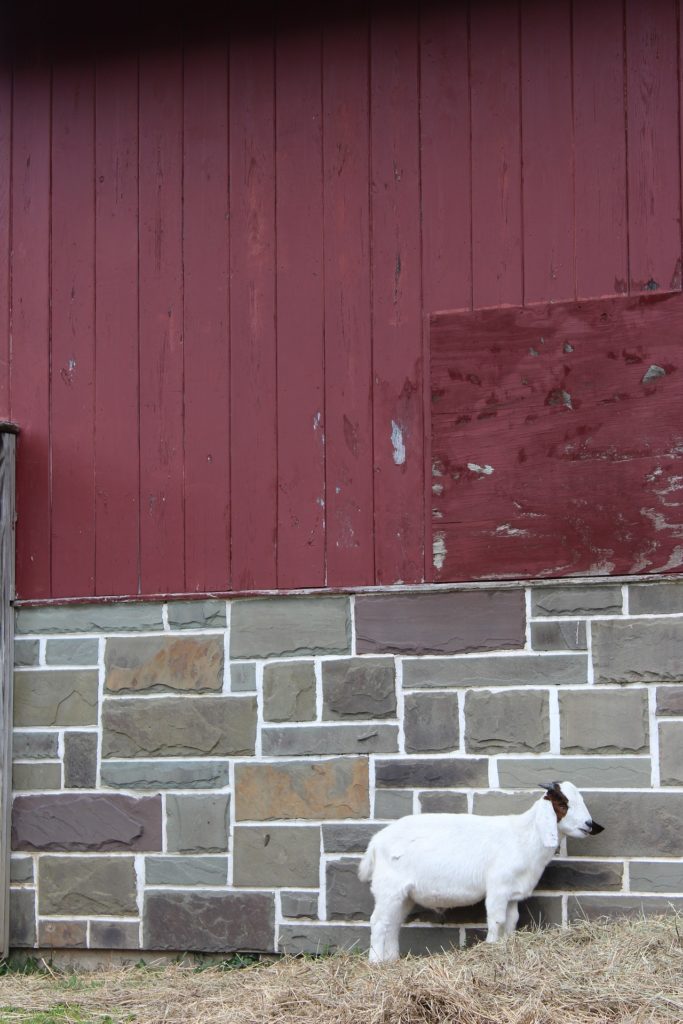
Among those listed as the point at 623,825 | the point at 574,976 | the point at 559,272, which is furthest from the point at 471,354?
the point at 574,976

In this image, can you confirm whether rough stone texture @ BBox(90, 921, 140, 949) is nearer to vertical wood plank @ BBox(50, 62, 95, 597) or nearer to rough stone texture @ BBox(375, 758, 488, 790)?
rough stone texture @ BBox(375, 758, 488, 790)

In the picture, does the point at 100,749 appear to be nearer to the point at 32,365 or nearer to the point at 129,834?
the point at 129,834

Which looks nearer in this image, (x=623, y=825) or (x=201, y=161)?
(x=623, y=825)

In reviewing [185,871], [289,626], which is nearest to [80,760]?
[185,871]

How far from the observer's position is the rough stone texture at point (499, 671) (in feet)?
18.2

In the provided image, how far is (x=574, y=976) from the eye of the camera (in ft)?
15.2

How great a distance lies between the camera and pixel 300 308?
20.2 ft

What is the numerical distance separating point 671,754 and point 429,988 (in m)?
1.45

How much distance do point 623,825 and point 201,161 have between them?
138 inches

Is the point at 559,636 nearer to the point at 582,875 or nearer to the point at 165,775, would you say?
the point at 582,875

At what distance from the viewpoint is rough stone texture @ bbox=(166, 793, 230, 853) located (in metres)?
5.91

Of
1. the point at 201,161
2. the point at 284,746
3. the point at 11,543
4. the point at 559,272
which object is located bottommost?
the point at 284,746

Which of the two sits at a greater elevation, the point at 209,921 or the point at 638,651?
the point at 638,651

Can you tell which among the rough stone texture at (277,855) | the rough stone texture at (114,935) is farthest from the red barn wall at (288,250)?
the rough stone texture at (114,935)
